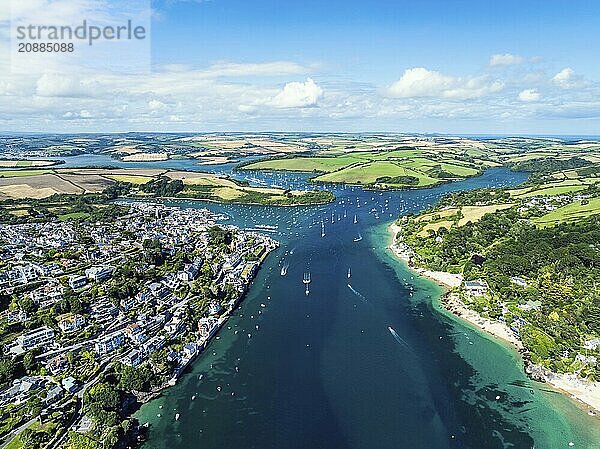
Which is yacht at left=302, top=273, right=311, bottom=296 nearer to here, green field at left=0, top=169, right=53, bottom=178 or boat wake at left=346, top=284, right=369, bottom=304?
boat wake at left=346, top=284, right=369, bottom=304

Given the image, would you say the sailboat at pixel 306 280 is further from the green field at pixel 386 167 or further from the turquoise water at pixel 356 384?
the green field at pixel 386 167

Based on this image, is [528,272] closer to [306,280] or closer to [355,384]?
[306,280]

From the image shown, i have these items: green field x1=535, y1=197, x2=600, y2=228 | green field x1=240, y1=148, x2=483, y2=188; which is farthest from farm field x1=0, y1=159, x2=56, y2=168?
green field x1=535, y1=197, x2=600, y2=228

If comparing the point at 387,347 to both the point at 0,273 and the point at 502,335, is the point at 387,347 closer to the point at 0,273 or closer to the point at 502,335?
the point at 502,335

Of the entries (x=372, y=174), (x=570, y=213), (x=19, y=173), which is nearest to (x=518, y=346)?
(x=570, y=213)

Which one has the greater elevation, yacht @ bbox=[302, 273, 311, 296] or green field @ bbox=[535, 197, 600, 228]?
green field @ bbox=[535, 197, 600, 228]

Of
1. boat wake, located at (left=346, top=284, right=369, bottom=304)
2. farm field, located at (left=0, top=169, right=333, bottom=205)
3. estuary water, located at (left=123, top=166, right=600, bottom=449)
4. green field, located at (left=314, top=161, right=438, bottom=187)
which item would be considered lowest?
estuary water, located at (left=123, top=166, right=600, bottom=449)
